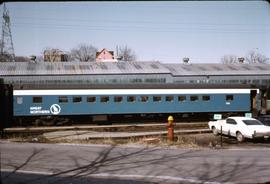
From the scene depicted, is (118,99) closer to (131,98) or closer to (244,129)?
(131,98)

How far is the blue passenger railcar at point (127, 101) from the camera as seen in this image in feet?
95.0

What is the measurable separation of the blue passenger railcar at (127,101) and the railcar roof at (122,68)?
529 cm

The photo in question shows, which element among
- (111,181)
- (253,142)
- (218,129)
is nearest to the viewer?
(111,181)

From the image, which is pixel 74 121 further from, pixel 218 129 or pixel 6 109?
pixel 6 109

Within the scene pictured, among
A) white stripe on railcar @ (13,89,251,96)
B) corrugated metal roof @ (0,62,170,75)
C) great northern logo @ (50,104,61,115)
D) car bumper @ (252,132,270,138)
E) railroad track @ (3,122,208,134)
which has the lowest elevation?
railroad track @ (3,122,208,134)

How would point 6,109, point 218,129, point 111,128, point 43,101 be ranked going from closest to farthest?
point 6,109, point 218,129, point 111,128, point 43,101

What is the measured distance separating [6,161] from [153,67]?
90.9 feet

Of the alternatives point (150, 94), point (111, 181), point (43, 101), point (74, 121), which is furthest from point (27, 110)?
point (111, 181)

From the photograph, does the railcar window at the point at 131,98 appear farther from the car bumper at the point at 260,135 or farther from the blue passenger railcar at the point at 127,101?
the car bumper at the point at 260,135

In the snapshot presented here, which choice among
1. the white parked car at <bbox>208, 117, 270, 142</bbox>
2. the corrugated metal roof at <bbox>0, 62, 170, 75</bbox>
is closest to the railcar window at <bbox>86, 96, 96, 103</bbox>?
the corrugated metal roof at <bbox>0, 62, 170, 75</bbox>

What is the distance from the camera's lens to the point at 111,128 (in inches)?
1072

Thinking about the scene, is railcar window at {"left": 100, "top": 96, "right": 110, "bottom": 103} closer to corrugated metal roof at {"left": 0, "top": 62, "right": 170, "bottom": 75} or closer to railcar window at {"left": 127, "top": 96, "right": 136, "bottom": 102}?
railcar window at {"left": 127, "top": 96, "right": 136, "bottom": 102}

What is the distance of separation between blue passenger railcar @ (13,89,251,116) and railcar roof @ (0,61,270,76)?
529 centimetres

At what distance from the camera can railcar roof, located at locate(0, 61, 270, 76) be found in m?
34.7
